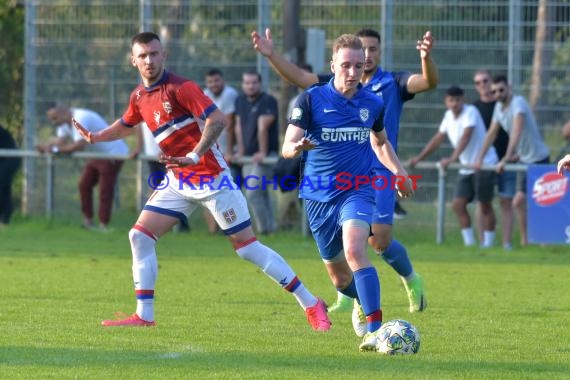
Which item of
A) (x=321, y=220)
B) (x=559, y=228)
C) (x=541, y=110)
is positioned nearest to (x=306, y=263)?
(x=559, y=228)

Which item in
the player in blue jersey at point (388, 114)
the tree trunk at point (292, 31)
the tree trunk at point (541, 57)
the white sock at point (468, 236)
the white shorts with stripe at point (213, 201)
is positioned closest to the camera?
the white shorts with stripe at point (213, 201)

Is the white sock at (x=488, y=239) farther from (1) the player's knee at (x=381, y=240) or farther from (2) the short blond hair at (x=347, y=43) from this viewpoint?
(2) the short blond hair at (x=347, y=43)

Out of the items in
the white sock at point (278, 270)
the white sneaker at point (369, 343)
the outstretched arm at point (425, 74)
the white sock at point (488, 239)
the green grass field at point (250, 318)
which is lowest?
A: the white sock at point (488, 239)

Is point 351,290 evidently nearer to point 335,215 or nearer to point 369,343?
point 335,215

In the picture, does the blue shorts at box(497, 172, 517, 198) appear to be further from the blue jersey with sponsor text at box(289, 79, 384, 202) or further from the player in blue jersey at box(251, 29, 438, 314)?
the blue jersey with sponsor text at box(289, 79, 384, 202)

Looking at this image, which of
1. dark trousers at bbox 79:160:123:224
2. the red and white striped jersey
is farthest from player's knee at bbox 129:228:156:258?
dark trousers at bbox 79:160:123:224

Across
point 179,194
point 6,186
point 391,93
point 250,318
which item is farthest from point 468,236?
point 179,194

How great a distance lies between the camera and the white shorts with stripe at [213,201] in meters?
9.84

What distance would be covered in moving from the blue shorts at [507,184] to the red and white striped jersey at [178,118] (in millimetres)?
8246

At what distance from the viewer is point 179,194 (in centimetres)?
991

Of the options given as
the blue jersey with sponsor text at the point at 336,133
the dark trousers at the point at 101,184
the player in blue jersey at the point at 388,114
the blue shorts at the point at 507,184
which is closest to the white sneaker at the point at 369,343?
the blue jersey with sponsor text at the point at 336,133

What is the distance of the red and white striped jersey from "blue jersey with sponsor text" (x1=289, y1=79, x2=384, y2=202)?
0.90 m

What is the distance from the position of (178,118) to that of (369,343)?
8.01 feet

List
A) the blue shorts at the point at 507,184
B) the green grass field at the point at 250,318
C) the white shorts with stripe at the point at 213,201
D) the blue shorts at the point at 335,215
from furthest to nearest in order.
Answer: the blue shorts at the point at 507,184 → the white shorts with stripe at the point at 213,201 → the blue shorts at the point at 335,215 → the green grass field at the point at 250,318
